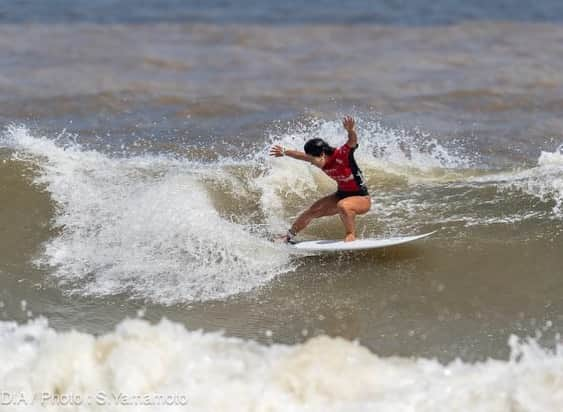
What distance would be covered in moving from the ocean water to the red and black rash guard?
24.1 inches

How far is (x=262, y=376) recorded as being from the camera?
5895 millimetres

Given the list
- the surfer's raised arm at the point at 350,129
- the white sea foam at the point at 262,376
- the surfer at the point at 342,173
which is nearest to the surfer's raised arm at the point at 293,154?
the surfer at the point at 342,173

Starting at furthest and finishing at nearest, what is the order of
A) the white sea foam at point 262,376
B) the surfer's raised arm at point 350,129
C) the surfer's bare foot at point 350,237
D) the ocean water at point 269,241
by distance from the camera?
the surfer's bare foot at point 350,237 → the surfer's raised arm at point 350,129 → the ocean water at point 269,241 → the white sea foam at point 262,376

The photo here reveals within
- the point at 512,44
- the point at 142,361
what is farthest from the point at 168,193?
the point at 512,44

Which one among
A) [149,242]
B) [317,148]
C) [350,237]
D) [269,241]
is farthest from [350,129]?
[149,242]

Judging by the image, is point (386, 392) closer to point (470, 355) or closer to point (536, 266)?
point (470, 355)

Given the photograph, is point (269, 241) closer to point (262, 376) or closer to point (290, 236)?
point (290, 236)

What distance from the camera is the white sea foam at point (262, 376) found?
222 inches

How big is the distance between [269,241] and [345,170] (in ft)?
3.16

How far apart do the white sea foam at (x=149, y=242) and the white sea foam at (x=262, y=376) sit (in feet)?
3.69

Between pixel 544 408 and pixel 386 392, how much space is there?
97 cm

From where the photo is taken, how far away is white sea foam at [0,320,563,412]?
5629 millimetres

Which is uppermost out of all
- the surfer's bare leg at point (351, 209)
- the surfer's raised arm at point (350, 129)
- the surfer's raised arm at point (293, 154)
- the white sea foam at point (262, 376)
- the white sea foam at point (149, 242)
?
the surfer's raised arm at point (350, 129)

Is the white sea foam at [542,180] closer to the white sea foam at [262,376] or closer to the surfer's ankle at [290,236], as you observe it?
the surfer's ankle at [290,236]
